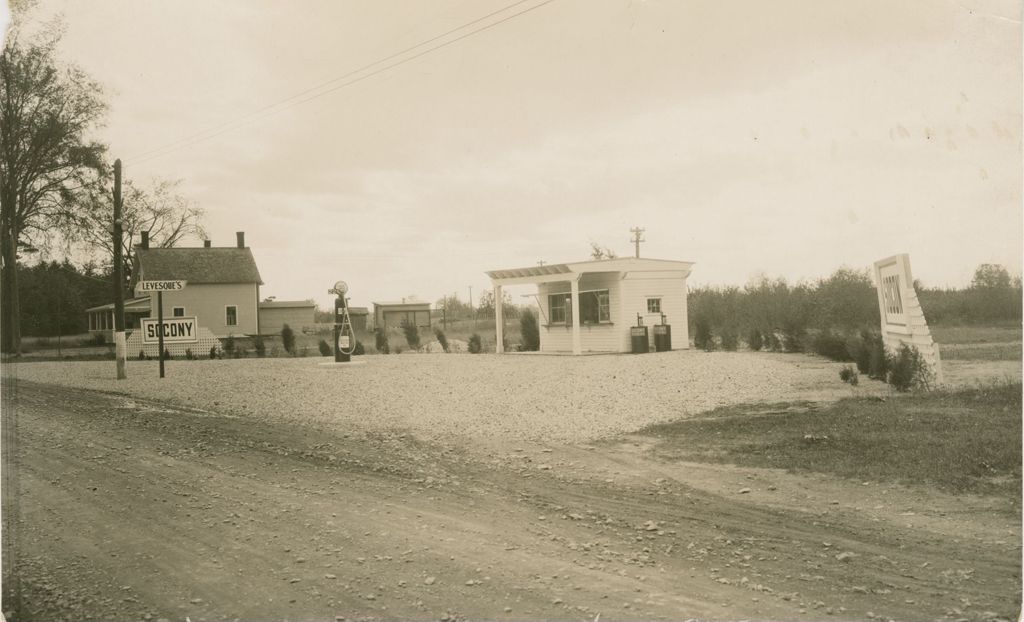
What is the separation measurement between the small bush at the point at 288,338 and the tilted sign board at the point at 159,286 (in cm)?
140

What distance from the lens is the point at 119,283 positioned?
9.10 metres

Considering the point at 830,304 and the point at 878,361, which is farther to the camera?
the point at 830,304

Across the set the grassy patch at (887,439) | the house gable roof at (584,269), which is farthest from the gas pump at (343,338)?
the grassy patch at (887,439)

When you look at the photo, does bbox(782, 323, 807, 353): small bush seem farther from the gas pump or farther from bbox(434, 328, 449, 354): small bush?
the gas pump

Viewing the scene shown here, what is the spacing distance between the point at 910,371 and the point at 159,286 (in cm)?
897

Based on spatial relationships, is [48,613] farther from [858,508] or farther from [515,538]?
[858,508]

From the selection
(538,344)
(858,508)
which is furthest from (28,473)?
(538,344)

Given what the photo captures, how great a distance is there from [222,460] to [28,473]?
1.38 m

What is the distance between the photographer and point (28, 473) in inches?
203

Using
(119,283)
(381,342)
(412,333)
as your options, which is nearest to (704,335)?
(412,333)

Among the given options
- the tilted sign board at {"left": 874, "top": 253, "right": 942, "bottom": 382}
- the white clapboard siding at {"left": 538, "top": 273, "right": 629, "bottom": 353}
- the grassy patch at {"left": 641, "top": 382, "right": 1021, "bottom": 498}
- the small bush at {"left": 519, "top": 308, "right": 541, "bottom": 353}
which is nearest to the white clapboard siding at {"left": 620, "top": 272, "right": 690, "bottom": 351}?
the white clapboard siding at {"left": 538, "top": 273, "right": 629, "bottom": 353}

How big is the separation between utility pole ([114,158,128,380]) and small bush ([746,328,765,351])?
12961 mm

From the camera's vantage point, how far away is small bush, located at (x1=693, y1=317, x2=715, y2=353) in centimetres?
1812

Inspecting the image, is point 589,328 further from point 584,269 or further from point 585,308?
point 584,269
